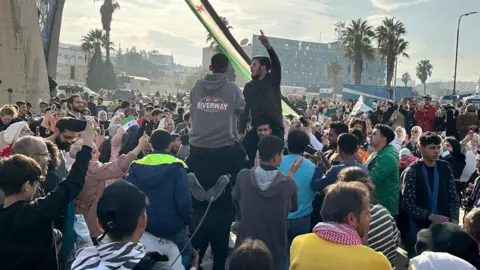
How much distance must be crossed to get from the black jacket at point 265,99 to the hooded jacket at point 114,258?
3624mm

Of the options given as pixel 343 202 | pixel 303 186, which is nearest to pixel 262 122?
pixel 303 186

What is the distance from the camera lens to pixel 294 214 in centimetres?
470

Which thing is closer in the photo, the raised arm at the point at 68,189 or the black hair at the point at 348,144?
the raised arm at the point at 68,189

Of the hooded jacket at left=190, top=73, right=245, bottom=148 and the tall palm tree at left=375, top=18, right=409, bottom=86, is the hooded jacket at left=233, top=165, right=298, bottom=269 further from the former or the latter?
the tall palm tree at left=375, top=18, right=409, bottom=86

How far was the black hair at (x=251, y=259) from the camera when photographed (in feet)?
8.38

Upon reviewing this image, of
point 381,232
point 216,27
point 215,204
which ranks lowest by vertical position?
point 215,204

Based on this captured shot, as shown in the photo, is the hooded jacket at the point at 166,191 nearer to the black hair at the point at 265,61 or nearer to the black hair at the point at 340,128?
the black hair at the point at 265,61

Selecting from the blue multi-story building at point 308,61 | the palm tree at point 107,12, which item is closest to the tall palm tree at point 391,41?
the palm tree at point 107,12

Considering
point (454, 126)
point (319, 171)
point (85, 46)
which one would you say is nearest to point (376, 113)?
point (454, 126)

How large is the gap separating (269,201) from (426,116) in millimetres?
12989

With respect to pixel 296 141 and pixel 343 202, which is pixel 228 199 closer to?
pixel 296 141

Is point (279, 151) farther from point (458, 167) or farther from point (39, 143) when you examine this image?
point (458, 167)

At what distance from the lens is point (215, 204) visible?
5164mm

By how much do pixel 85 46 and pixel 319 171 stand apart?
7486 cm
